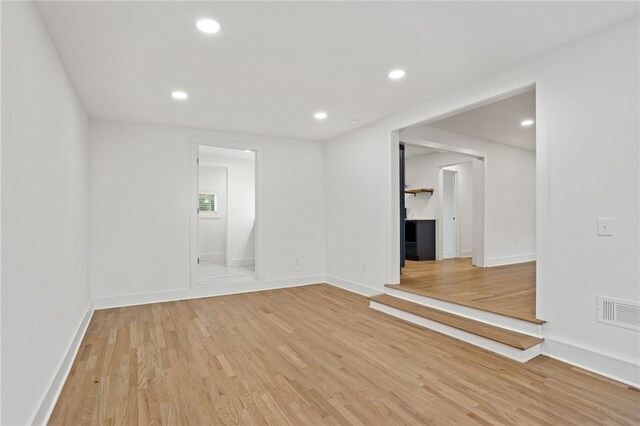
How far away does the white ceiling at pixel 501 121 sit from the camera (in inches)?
167

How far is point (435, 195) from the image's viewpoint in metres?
7.69

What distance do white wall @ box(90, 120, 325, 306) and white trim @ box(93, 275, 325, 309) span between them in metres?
0.03

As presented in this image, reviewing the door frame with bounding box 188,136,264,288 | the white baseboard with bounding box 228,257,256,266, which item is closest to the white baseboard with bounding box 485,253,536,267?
the door frame with bounding box 188,136,264,288

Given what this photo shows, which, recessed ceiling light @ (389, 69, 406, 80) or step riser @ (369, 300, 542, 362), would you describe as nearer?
step riser @ (369, 300, 542, 362)

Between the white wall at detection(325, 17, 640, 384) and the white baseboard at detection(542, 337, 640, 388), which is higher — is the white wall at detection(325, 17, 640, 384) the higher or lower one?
the higher one

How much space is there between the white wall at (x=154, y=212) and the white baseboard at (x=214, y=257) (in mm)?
3446

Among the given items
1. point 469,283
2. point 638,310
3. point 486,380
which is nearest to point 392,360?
point 486,380

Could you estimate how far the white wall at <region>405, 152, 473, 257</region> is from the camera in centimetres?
769

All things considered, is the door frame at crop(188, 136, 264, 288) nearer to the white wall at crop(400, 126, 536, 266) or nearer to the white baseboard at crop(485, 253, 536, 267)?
the white wall at crop(400, 126, 536, 266)

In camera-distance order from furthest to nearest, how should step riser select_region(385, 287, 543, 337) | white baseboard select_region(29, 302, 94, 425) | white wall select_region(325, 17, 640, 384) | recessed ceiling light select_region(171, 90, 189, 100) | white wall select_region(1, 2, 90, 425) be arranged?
recessed ceiling light select_region(171, 90, 189, 100)
step riser select_region(385, 287, 543, 337)
white wall select_region(325, 17, 640, 384)
white baseboard select_region(29, 302, 94, 425)
white wall select_region(1, 2, 90, 425)

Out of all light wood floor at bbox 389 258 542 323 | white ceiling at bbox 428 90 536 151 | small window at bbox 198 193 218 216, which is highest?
white ceiling at bbox 428 90 536 151

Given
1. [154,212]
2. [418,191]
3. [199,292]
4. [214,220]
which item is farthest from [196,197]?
[418,191]

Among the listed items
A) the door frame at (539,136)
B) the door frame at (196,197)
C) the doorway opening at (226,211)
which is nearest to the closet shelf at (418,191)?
the doorway opening at (226,211)

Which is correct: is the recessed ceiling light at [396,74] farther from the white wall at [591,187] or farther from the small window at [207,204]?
the small window at [207,204]
